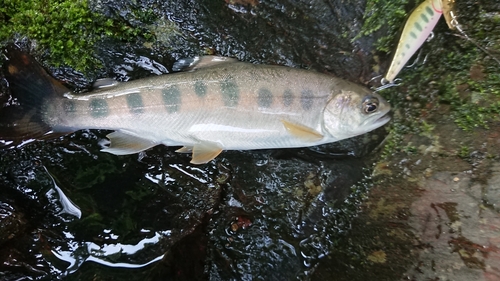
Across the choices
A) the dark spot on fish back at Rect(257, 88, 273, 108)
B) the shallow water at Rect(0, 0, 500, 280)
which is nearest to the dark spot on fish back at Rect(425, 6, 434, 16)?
the shallow water at Rect(0, 0, 500, 280)

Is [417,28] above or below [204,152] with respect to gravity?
above

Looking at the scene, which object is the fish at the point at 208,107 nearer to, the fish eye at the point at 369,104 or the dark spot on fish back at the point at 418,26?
the fish eye at the point at 369,104

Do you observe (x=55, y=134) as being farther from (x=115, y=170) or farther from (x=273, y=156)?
(x=273, y=156)

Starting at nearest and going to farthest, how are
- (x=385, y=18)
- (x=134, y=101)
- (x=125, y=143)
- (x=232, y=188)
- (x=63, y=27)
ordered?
(x=134, y=101)
(x=125, y=143)
(x=63, y=27)
(x=385, y=18)
(x=232, y=188)

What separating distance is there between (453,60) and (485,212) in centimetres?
113

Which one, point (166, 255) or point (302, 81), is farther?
point (166, 255)

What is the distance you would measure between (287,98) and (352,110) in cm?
44

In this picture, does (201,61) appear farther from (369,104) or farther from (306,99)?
(369,104)

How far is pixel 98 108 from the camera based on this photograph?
2.36 metres

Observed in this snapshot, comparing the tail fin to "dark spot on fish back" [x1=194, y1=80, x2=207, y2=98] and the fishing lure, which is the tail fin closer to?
"dark spot on fish back" [x1=194, y1=80, x2=207, y2=98]

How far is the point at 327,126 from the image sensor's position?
243cm

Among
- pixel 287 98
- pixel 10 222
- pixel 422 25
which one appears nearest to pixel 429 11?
pixel 422 25

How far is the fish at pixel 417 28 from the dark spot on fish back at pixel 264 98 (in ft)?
3.29

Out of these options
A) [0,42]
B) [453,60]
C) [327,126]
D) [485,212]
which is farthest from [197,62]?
[485,212]
